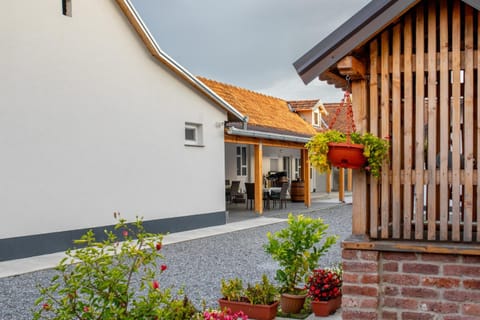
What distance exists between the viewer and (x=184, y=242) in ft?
38.6

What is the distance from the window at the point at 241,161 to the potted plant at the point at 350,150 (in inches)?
757

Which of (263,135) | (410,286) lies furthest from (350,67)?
(263,135)

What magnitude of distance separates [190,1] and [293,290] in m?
9.27

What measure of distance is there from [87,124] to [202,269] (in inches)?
162

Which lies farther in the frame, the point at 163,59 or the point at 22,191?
the point at 163,59

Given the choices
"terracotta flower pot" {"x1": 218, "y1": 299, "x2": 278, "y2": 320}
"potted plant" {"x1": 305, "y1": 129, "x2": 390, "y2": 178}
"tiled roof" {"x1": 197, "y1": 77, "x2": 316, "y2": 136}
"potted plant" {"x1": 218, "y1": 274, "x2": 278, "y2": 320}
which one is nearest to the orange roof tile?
"tiled roof" {"x1": 197, "y1": 77, "x2": 316, "y2": 136}

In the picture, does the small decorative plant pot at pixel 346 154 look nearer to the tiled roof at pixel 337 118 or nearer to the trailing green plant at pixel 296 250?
the trailing green plant at pixel 296 250

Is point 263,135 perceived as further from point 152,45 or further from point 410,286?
point 410,286

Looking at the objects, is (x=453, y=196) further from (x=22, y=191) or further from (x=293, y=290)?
(x=22, y=191)

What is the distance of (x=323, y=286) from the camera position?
552 cm

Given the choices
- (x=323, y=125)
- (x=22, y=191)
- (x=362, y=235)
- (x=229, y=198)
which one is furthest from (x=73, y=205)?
(x=323, y=125)

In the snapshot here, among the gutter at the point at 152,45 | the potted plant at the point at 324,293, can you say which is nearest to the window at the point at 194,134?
the gutter at the point at 152,45

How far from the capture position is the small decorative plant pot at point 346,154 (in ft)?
14.8

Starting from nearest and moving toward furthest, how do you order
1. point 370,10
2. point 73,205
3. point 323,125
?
1. point 370,10
2. point 73,205
3. point 323,125
